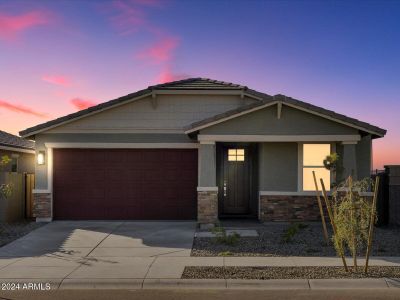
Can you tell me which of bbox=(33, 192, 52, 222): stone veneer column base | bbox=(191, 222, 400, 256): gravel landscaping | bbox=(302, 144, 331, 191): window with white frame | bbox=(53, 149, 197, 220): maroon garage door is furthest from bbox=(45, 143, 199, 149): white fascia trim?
bbox=(191, 222, 400, 256): gravel landscaping

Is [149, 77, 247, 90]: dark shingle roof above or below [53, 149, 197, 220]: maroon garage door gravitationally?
above

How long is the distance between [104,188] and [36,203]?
7.74 feet

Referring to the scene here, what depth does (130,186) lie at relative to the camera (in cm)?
1694

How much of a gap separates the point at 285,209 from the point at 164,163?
14.5 feet

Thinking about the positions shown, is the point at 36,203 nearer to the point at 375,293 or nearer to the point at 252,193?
the point at 252,193

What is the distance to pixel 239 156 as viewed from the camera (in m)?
17.7

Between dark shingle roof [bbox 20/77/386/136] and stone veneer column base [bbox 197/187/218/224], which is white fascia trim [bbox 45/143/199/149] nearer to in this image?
dark shingle roof [bbox 20/77/386/136]

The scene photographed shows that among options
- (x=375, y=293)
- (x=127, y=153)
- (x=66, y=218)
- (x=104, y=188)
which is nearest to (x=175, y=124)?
A: (x=127, y=153)

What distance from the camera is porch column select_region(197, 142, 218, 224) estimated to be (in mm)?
15148

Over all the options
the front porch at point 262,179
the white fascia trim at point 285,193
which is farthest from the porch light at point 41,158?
the white fascia trim at point 285,193

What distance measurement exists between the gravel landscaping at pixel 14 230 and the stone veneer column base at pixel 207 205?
5.26 metres

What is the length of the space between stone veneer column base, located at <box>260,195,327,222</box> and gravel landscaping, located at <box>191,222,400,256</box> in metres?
1.37

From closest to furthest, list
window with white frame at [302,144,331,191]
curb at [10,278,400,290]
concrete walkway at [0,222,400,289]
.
Answer: 1. curb at [10,278,400,290]
2. concrete walkway at [0,222,400,289]
3. window with white frame at [302,144,331,191]

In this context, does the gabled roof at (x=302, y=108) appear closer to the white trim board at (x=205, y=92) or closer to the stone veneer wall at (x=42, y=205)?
the white trim board at (x=205, y=92)
